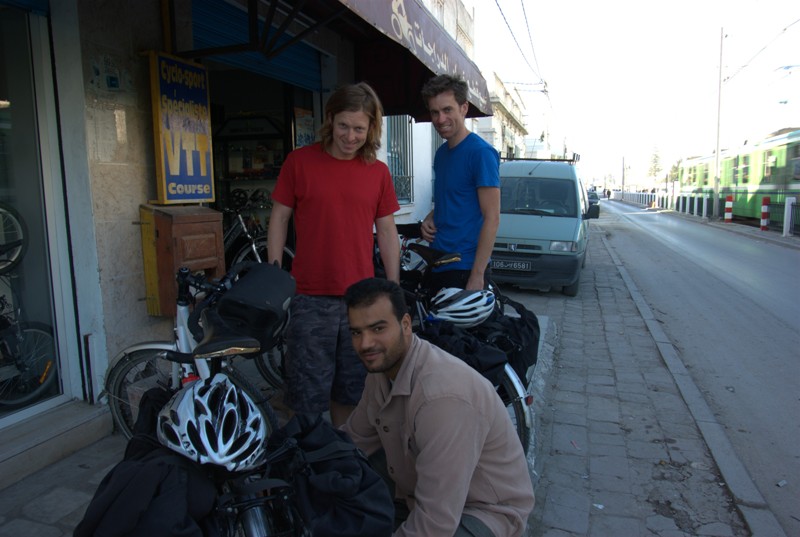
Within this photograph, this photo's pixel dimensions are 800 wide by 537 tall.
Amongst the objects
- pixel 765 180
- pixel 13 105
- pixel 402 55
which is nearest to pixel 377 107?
pixel 13 105

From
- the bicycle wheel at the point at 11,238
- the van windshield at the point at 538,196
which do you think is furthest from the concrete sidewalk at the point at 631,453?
the bicycle wheel at the point at 11,238

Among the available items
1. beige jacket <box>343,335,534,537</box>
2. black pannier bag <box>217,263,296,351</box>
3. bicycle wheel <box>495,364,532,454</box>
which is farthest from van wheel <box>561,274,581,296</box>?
black pannier bag <box>217,263,296,351</box>

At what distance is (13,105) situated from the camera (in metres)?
3.30

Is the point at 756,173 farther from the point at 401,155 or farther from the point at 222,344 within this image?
the point at 222,344

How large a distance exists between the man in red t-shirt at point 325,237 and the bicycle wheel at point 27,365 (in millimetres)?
1656

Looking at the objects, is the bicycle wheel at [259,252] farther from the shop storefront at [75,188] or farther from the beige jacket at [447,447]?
the beige jacket at [447,447]

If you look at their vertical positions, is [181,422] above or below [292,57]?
below

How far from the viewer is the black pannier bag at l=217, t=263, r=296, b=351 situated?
6.15ft

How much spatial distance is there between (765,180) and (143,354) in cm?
2447

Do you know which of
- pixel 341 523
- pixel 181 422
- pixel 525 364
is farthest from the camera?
pixel 525 364

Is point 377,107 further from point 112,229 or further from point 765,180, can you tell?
point 765,180

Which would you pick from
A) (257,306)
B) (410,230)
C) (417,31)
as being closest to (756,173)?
(417,31)

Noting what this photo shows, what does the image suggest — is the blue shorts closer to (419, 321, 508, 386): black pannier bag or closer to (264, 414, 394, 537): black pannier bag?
(419, 321, 508, 386): black pannier bag

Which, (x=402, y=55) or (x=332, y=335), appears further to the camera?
(x=402, y=55)
